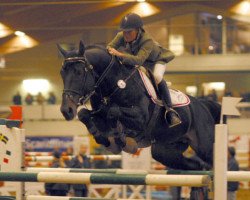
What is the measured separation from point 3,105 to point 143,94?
1279cm

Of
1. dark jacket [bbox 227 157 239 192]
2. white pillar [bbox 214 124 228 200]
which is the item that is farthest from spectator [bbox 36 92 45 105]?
white pillar [bbox 214 124 228 200]

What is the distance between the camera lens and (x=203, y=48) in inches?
702

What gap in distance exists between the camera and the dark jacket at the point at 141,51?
576cm

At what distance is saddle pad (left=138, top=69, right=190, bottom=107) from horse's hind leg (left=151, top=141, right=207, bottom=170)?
398mm

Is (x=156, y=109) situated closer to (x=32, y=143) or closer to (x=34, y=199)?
(x=34, y=199)

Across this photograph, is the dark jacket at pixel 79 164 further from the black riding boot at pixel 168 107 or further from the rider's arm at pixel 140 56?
the rider's arm at pixel 140 56

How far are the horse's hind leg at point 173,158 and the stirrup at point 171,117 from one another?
0.92 feet

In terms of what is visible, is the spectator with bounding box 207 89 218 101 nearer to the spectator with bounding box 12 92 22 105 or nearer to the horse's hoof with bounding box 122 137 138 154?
the spectator with bounding box 12 92 22 105

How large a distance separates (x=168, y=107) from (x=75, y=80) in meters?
1.03

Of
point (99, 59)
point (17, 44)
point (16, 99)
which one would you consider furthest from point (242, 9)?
point (99, 59)

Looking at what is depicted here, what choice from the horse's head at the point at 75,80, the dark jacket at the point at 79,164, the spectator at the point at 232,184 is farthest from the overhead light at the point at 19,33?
the horse's head at the point at 75,80

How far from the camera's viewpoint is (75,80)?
548cm

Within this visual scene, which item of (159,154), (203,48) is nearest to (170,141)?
(159,154)

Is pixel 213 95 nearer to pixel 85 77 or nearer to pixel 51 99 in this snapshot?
pixel 51 99
